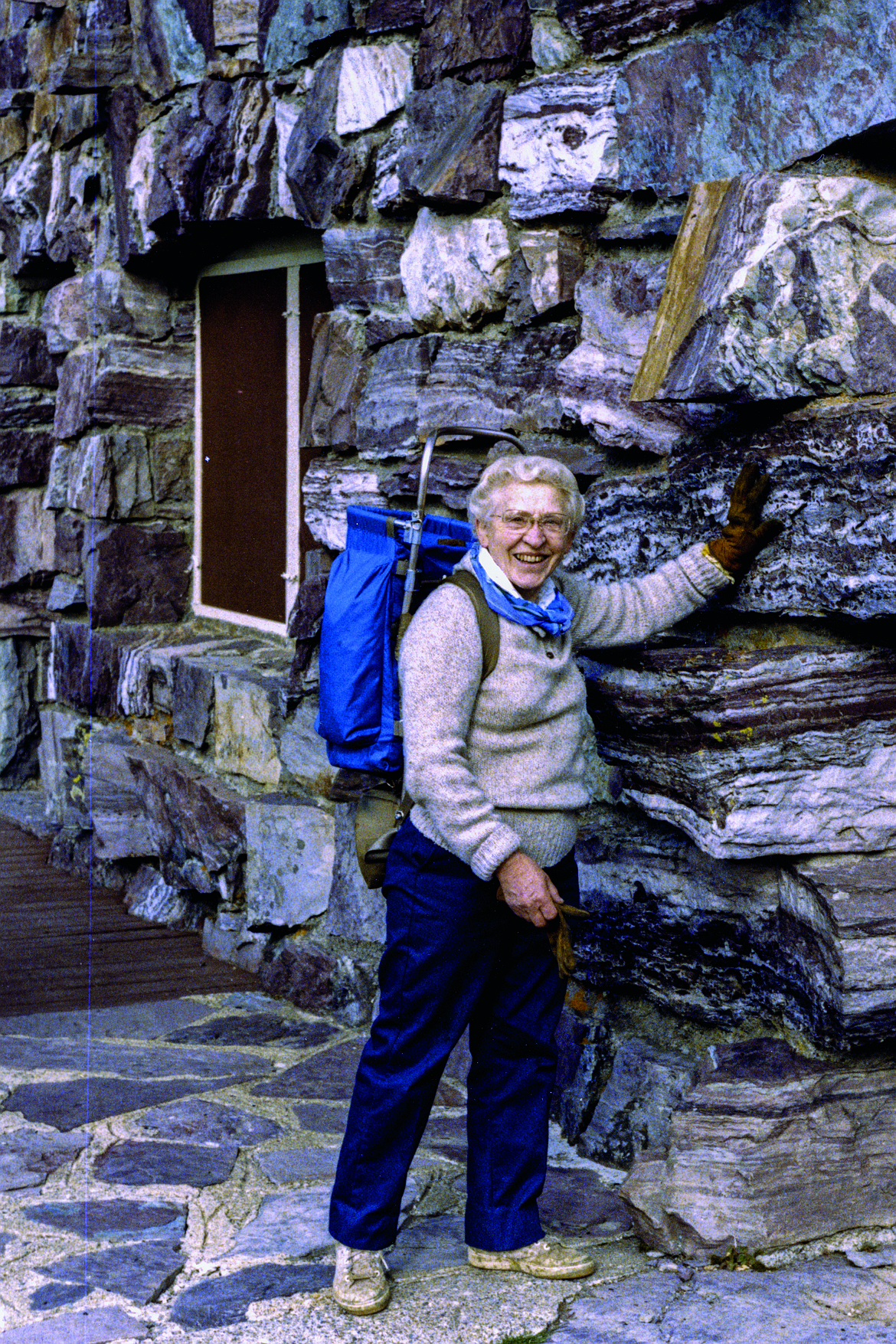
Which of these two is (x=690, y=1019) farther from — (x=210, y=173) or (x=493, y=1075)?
(x=210, y=173)

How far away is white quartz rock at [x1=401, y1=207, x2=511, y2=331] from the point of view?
3.55m

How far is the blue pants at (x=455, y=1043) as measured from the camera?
→ 2.61m

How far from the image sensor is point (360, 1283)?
263cm

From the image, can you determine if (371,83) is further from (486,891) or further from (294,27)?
(486,891)

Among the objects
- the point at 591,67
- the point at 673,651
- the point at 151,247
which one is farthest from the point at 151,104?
the point at 673,651

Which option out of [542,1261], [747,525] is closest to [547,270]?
[747,525]

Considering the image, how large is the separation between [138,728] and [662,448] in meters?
3.02

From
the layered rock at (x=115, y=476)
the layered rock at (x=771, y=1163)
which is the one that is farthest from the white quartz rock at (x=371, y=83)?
the layered rock at (x=771, y=1163)

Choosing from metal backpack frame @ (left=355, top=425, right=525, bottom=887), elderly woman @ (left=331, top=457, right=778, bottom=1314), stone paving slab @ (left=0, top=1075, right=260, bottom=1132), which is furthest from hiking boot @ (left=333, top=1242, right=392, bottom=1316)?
stone paving slab @ (left=0, top=1075, right=260, bottom=1132)

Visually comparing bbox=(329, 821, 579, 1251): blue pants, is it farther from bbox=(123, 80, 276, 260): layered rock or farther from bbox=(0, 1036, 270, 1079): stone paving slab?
bbox=(123, 80, 276, 260): layered rock

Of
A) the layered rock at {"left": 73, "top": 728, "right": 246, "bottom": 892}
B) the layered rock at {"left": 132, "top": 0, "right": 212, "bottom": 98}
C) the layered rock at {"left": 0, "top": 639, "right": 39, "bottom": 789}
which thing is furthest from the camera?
the layered rock at {"left": 0, "top": 639, "right": 39, "bottom": 789}

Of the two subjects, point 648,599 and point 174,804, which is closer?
point 648,599

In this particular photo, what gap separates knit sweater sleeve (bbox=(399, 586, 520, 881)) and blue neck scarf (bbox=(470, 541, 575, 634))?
65 mm

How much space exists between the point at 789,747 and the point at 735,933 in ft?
1.36
